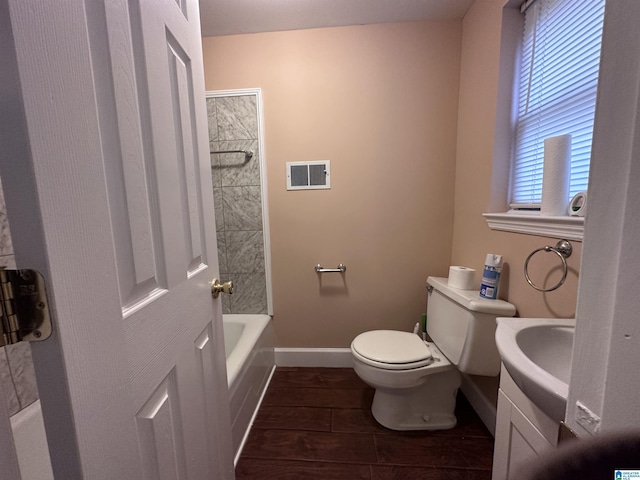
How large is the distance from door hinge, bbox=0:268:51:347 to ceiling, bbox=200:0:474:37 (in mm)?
1782

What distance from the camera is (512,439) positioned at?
2.59 ft

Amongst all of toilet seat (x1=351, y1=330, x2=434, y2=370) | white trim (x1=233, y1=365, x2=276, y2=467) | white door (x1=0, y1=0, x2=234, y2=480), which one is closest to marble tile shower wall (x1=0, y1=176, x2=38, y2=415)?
white door (x1=0, y1=0, x2=234, y2=480)

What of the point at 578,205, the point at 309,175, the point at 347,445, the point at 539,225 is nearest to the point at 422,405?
the point at 347,445

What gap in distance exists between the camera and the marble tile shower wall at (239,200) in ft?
5.94

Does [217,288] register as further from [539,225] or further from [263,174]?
[539,225]

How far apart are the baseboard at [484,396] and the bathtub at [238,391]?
50.6 inches

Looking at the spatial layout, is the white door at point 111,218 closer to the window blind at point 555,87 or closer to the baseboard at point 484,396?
the window blind at point 555,87

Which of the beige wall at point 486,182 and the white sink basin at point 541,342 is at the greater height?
the beige wall at point 486,182

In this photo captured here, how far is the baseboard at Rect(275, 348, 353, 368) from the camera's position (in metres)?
1.96

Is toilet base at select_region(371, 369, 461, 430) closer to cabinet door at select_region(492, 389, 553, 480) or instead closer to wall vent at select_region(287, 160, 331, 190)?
cabinet door at select_region(492, 389, 553, 480)

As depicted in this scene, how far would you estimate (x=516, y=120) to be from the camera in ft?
4.36

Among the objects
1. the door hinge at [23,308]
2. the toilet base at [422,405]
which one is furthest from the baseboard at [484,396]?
the door hinge at [23,308]

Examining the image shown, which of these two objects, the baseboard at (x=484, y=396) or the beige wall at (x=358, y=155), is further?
the beige wall at (x=358, y=155)

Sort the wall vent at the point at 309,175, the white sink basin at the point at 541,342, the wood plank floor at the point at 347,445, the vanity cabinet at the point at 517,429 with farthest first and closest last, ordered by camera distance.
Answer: the wall vent at the point at 309,175
the wood plank floor at the point at 347,445
the white sink basin at the point at 541,342
the vanity cabinet at the point at 517,429
